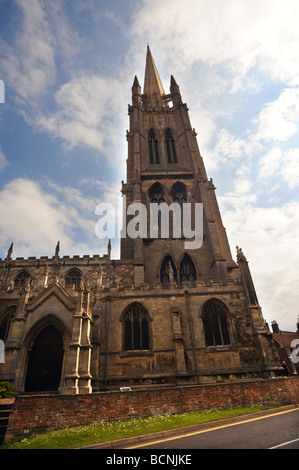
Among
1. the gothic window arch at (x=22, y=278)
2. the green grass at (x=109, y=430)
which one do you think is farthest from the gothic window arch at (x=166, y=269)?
the green grass at (x=109, y=430)

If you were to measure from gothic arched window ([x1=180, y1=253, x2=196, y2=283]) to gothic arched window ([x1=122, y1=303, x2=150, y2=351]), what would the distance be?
29.8ft

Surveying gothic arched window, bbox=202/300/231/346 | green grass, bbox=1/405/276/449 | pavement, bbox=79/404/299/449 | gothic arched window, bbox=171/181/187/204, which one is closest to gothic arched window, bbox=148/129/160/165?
gothic arched window, bbox=171/181/187/204

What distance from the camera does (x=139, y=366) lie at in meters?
16.0

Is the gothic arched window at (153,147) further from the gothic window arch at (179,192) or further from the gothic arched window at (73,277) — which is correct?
the gothic arched window at (73,277)

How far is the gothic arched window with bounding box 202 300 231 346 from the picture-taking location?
17.2 m

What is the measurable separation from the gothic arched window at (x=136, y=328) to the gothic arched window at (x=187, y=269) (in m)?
9.07

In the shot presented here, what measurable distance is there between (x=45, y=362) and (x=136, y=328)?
5.83 m

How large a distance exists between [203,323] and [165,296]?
10.3 ft

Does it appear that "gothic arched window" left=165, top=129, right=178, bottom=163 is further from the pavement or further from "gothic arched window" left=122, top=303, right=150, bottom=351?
the pavement

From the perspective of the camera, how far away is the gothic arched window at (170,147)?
3662 centimetres

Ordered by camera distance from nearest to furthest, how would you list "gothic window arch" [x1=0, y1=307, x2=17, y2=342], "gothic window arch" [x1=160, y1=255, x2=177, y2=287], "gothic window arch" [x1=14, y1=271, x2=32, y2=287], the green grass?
the green grass < "gothic window arch" [x1=0, y1=307, x2=17, y2=342] < "gothic window arch" [x1=14, y1=271, x2=32, y2=287] < "gothic window arch" [x1=160, y1=255, x2=177, y2=287]

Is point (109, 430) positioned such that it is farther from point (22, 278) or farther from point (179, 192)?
point (179, 192)
